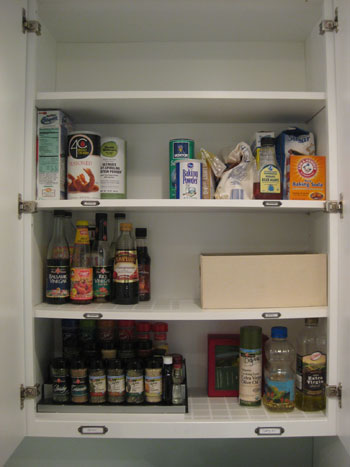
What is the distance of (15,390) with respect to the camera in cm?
123

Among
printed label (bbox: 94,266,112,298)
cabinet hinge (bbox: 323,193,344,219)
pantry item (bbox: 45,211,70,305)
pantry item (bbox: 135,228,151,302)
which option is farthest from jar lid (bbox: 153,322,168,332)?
cabinet hinge (bbox: 323,193,344,219)

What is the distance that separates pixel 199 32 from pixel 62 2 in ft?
1.68

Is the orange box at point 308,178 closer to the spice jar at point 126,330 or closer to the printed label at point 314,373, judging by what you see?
the printed label at point 314,373

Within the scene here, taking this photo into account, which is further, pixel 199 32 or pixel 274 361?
pixel 199 32

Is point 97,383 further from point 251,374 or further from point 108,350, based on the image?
point 251,374

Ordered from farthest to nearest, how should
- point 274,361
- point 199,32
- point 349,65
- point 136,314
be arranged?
point 199,32 → point 274,361 → point 136,314 → point 349,65

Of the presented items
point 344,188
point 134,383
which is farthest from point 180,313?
point 344,188

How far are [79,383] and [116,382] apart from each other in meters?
0.13

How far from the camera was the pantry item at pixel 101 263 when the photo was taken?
4.66 feet

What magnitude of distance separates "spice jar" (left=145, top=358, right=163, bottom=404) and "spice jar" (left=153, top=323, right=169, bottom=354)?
129mm

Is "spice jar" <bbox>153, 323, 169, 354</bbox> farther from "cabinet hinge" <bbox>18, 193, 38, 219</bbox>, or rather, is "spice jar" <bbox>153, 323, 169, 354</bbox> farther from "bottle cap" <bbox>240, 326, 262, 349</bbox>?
"cabinet hinge" <bbox>18, 193, 38, 219</bbox>

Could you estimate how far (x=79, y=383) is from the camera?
4.39 feet

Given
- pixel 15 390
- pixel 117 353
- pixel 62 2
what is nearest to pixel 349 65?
pixel 62 2

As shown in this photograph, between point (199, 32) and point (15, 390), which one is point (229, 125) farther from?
point (15, 390)
